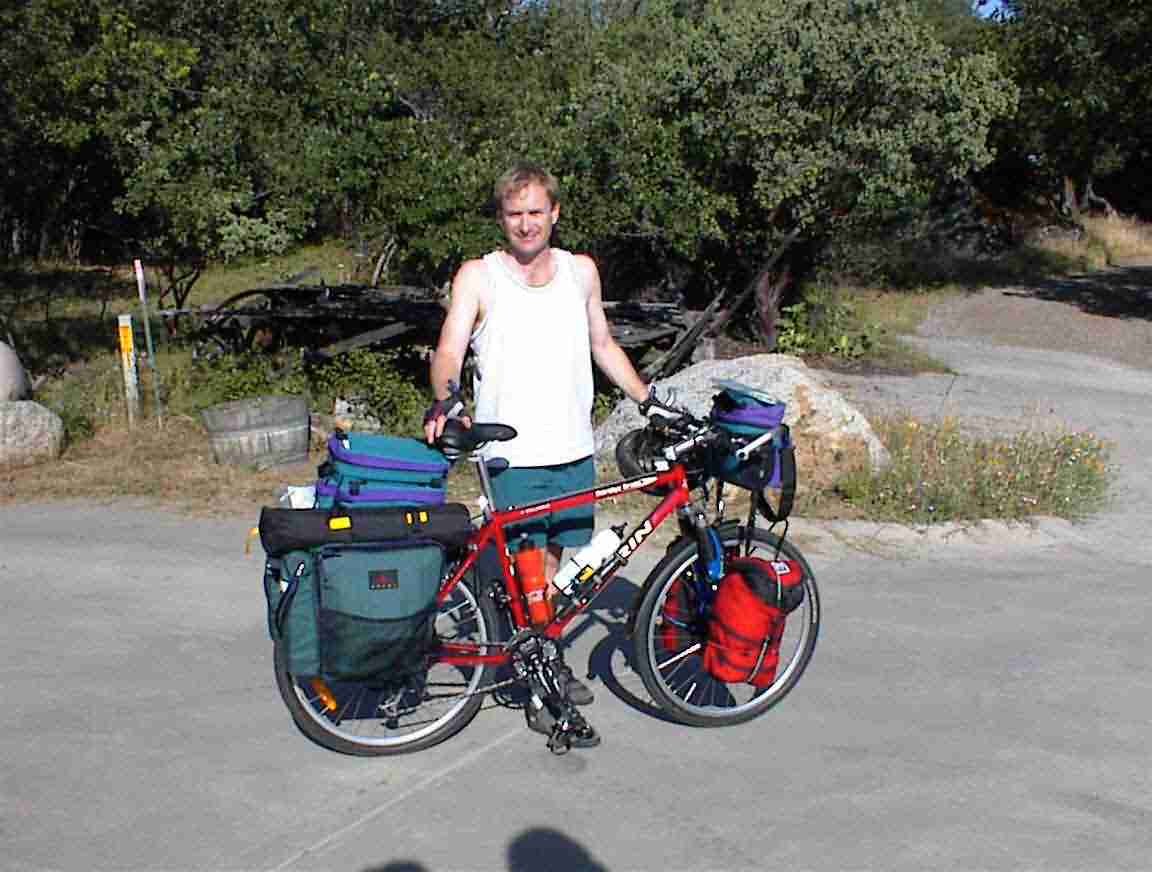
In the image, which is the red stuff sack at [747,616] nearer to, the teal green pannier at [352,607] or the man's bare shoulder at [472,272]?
the teal green pannier at [352,607]

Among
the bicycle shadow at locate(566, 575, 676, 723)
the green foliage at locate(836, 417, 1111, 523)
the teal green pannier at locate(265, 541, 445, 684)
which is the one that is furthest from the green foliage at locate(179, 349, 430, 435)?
the teal green pannier at locate(265, 541, 445, 684)

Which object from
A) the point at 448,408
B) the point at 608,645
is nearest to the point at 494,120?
the point at 608,645

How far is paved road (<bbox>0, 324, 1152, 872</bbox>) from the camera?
3652 mm

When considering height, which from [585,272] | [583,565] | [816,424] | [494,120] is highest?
[494,120]

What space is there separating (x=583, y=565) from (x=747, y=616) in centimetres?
58

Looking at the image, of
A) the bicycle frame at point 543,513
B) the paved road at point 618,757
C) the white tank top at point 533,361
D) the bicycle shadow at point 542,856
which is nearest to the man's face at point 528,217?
the white tank top at point 533,361

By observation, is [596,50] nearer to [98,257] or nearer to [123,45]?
[123,45]

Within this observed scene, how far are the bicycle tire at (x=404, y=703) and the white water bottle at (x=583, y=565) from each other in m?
0.25

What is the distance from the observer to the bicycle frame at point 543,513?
4.11 metres

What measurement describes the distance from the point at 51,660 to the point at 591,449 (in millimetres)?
2446

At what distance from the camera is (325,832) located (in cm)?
372

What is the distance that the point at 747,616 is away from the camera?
425 centimetres

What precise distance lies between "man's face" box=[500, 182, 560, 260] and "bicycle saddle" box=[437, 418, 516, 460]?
63cm

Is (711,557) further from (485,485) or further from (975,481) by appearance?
(975,481)
